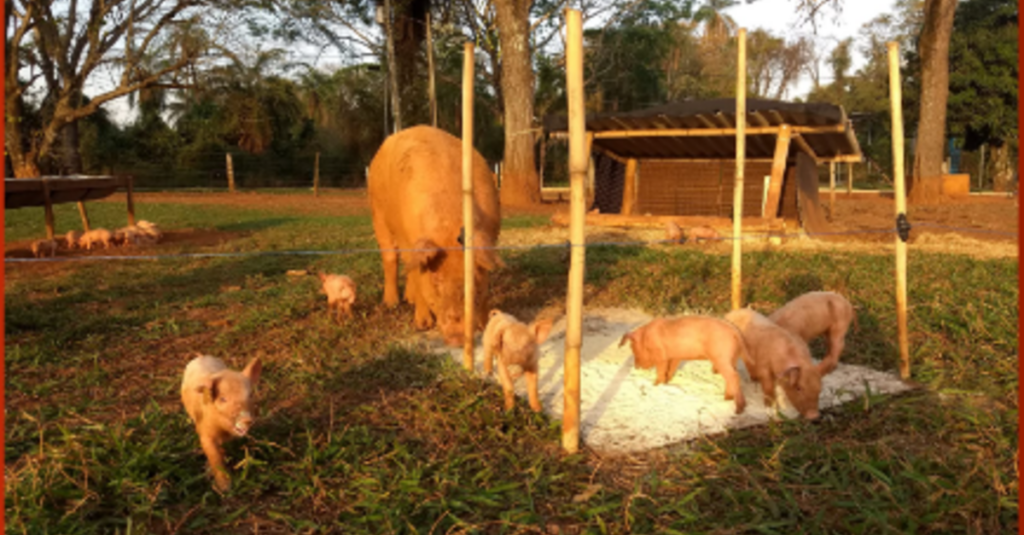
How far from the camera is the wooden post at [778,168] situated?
42.9ft

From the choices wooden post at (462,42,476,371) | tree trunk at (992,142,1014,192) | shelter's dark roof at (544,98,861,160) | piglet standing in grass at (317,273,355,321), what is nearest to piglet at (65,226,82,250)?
piglet standing in grass at (317,273,355,321)

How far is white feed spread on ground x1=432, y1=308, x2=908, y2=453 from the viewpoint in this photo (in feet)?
14.8

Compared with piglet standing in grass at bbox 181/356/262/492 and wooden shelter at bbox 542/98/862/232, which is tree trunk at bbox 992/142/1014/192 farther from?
piglet standing in grass at bbox 181/356/262/492

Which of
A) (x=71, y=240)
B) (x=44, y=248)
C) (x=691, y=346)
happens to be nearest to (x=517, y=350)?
(x=691, y=346)

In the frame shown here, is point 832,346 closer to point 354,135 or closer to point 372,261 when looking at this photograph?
point 372,261

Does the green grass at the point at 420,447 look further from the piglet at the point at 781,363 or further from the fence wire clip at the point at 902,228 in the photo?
the fence wire clip at the point at 902,228

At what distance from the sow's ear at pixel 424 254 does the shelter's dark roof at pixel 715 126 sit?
26.0 ft

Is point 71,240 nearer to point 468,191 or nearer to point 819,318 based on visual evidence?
point 468,191

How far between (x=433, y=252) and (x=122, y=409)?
2734 millimetres

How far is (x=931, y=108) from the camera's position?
23.6 meters

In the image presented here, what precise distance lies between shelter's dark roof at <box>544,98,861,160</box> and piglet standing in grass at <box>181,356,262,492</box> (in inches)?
426

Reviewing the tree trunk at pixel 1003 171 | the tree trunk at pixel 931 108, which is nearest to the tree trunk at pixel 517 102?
the tree trunk at pixel 931 108

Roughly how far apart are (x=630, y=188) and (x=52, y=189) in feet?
41.1

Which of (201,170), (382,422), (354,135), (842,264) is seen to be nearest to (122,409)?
(382,422)
